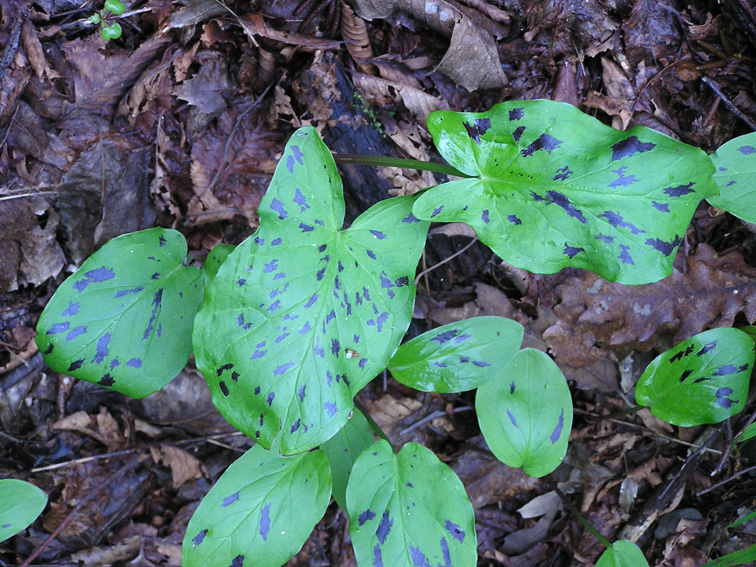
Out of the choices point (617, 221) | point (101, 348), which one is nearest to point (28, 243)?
Answer: point (101, 348)

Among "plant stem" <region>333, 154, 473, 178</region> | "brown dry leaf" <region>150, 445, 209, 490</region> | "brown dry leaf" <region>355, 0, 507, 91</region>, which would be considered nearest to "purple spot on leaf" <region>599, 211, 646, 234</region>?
"plant stem" <region>333, 154, 473, 178</region>

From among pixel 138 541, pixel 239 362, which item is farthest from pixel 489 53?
pixel 138 541

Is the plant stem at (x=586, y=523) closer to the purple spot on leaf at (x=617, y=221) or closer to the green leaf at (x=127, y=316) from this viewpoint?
the purple spot on leaf at (x=617, y=221)

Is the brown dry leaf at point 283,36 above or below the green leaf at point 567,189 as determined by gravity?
above

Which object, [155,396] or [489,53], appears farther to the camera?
[155,396]

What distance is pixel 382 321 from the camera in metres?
1.47

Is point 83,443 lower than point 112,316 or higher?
lower

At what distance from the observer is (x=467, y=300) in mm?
2166

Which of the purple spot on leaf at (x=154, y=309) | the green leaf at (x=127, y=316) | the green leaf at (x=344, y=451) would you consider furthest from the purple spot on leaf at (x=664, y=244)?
the purple spot on leaf at (x=154, y=309)

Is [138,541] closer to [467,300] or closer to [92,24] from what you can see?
[467,300]

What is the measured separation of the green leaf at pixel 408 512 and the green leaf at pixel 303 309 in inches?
13.6

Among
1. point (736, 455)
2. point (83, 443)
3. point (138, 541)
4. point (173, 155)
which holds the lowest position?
point (138, 541)

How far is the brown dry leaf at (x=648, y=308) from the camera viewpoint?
1953 millimetres

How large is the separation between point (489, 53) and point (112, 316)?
5.58 ft
